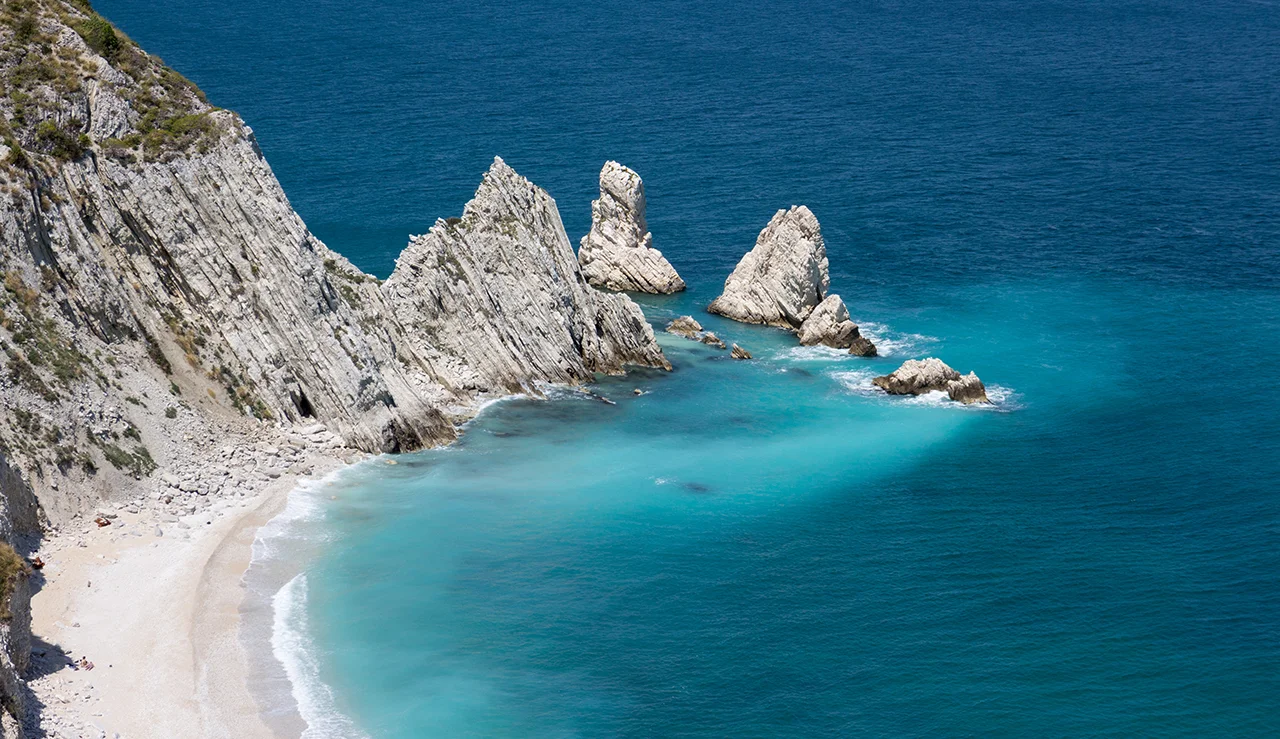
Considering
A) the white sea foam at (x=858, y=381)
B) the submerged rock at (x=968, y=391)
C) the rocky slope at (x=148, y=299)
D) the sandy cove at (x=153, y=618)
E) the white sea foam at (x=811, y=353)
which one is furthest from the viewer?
the white sea foam at (x=811, y=353)

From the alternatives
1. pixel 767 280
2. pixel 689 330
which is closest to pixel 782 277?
pixel 767 280

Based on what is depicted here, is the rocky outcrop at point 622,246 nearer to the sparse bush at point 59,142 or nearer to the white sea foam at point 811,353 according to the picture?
the white sea foam at point 811,353

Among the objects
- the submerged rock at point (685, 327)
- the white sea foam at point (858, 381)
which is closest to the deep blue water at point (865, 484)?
the white sea foam at point (858, 381)

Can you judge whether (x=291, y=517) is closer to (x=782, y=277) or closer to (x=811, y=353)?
(x=811, y=353)

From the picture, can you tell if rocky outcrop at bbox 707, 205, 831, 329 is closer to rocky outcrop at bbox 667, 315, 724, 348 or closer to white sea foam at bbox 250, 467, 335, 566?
rocky outcrop at bbox 667, 315, 724, 348

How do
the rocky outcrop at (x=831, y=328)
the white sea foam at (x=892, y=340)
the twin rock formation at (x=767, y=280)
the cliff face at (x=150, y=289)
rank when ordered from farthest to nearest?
the rocky outcrop at (x=831, y=328) → the white sea foam at (x=892, y=340) → the twin rock formation at (x=767, y=280) → the cliff face at (x=150, y=289)

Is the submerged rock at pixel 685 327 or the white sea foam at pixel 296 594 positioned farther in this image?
the submerged rock at pixel 685 327

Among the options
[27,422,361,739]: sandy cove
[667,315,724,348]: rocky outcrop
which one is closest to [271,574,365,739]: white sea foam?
[27,422,361,739]: sandy cove

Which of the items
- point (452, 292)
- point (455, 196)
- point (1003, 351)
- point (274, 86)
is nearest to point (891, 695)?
point (452, 292)
